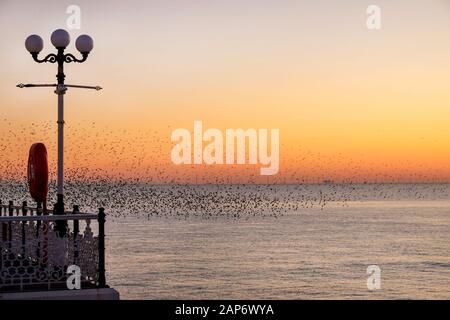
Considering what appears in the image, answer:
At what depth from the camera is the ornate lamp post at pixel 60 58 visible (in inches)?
576

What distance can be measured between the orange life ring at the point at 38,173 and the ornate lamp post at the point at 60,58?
3.88ft

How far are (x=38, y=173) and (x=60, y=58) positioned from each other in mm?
2789

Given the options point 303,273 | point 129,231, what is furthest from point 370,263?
point 129,231

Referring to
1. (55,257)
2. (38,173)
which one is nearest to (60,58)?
(38,173)

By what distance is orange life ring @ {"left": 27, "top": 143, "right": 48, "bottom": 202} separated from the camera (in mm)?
15977

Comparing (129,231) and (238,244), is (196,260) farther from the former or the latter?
(129,231)

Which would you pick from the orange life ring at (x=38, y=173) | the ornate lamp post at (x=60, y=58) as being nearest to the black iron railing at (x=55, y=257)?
the ornate lamp post at (x=60, y=58)

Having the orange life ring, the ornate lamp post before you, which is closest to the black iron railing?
the ornate lamp post

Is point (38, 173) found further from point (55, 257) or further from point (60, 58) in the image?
point (55, 257)

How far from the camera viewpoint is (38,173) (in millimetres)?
16172

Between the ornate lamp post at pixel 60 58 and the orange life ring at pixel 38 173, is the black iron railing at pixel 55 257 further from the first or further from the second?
the orange life ring at pixel 38 173
